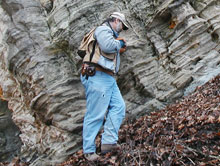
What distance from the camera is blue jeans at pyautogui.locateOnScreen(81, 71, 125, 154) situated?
5.44m

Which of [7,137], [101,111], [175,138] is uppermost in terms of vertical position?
[101,111]

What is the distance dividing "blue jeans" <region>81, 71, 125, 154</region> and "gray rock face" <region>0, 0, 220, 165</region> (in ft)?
4.98

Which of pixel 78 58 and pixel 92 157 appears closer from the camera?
pixel 92 157

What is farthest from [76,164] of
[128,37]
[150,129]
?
[128,37]

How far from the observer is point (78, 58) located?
25.0 feet

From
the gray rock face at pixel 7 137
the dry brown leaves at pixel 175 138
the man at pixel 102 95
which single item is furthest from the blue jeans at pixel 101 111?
the gray rock face at pixel 7 137

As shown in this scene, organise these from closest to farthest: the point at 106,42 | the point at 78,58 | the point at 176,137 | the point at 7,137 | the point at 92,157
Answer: the point at 176,137 < the point at 92,157 < the point at 106,42 < the point at 78,58 < the point at 7,137

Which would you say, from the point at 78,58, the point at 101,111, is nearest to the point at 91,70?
the point at 101,111

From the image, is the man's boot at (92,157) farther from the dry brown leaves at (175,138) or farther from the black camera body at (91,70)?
the black camera body at (91,70)

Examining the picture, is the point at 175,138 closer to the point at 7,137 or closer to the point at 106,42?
the point at 106,42

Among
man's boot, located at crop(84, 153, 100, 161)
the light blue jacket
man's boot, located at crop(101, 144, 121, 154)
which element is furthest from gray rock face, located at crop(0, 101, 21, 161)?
the light blue jacket

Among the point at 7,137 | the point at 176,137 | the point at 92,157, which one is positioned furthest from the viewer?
A: the point at 7,137

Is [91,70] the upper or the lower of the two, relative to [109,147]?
upper

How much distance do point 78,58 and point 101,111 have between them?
254 centimetres
